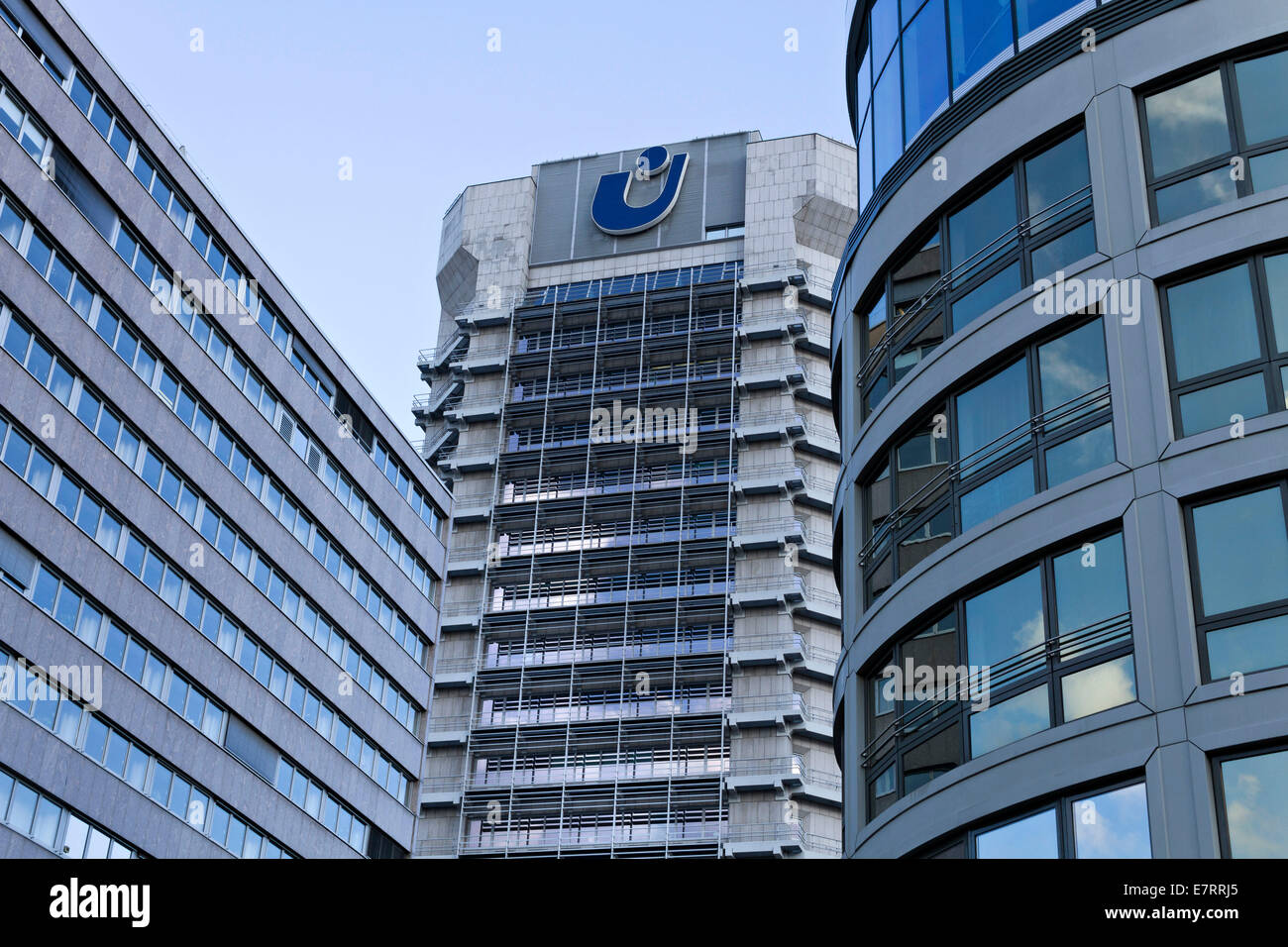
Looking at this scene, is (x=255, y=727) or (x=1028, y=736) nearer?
(x=1028, y=736)

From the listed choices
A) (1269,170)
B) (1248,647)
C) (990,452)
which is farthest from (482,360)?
(1248,647)

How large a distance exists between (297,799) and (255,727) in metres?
3.56

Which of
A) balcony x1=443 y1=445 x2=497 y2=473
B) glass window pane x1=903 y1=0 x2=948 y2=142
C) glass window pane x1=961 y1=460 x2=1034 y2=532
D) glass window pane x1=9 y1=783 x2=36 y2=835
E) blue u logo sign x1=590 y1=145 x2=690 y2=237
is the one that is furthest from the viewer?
blue u logo sign x1=590 y1=145 x2=690 y2=237

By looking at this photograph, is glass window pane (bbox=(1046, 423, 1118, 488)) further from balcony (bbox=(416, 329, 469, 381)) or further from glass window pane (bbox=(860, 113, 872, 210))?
balcony (bbox=(416, 329, 469, 381))

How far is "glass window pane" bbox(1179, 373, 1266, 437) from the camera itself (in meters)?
18.8

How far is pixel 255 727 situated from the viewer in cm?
4812

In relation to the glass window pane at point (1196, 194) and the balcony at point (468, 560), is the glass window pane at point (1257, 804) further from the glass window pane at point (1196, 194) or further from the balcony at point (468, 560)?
the balcony at point (468, 560)

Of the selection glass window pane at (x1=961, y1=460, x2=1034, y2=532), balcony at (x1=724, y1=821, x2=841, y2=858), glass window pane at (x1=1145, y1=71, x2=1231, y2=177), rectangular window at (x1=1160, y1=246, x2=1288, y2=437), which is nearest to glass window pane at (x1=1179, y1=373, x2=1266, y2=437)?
rectangular window at (x1=1160, y1=246, x2=1288, y2=437)

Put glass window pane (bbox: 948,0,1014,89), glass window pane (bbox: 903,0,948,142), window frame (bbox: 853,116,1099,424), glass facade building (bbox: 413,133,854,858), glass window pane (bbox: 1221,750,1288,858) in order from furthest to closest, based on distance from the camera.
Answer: glass facade building (bbox: 413,133,854,858) < glass window pane (bbox: 903,0,948,142) < glass window pane (bbox: 948,0,1014,89) < window frame (bbox: 853,116,1099,424) < glass window pane (bbox: 1221,750,1288,858)

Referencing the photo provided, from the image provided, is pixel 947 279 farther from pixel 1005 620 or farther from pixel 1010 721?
pixel 1010 721

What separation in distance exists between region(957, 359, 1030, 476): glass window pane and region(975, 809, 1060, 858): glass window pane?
17.5 feet

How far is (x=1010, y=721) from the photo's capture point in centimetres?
2011
